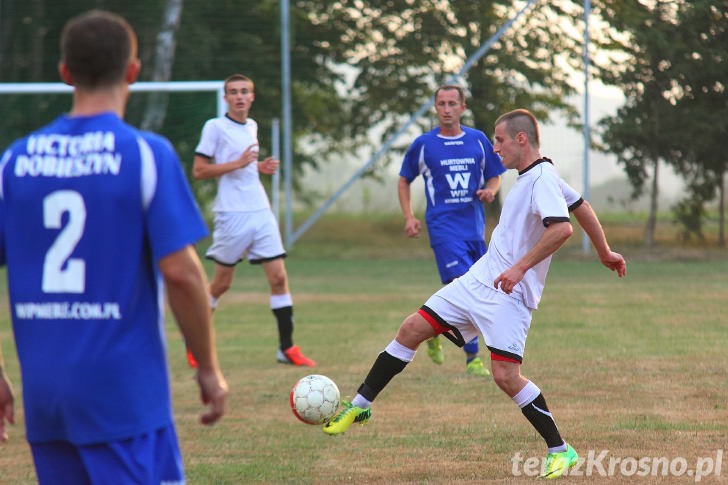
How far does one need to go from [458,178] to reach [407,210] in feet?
1.62

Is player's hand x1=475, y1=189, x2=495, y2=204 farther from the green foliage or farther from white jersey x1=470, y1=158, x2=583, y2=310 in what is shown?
white jersey x1=470, y1=158, x2=583, y2=310

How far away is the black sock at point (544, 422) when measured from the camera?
4.75 meters

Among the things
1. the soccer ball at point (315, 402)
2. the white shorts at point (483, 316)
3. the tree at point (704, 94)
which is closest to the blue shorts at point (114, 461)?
the white shorts at point (483, 316)

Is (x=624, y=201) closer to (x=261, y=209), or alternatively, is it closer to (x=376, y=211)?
(x=376, y=211)

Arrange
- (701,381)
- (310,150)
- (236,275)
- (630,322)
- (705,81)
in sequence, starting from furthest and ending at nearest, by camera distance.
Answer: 1. (310,150)
2. (705,81)
3. (236,275)
4. (630,322)
5. (701,381)

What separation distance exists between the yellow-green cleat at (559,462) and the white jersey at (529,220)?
2.36ft

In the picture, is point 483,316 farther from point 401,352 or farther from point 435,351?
point 435,351

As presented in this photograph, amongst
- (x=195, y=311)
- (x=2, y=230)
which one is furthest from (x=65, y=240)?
(x=195, y=311)

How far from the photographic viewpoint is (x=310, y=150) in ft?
84.8

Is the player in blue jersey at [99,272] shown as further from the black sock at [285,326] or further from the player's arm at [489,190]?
the black sock at [285,326]

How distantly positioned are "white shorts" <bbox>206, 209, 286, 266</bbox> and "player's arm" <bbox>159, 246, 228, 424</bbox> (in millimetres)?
5645

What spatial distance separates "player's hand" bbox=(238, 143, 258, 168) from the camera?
8077 mm

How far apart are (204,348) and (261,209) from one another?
5.80 metres

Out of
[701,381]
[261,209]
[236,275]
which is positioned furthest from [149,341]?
[236,275]
